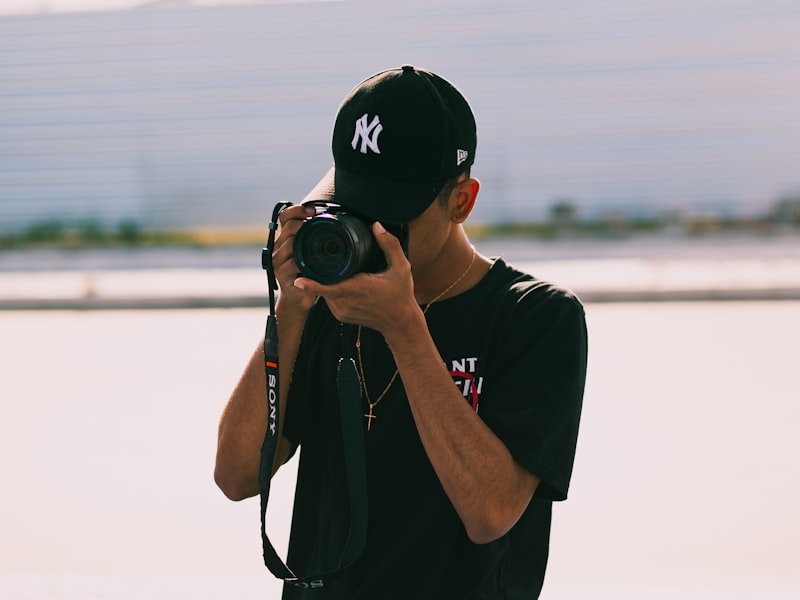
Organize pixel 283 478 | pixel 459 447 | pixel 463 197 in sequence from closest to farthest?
pixel 459 447, pixel 463 197, pixel 283 478

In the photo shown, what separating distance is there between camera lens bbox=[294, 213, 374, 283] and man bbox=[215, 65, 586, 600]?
0.02 meters

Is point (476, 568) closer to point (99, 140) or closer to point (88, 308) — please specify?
point (88, 308)

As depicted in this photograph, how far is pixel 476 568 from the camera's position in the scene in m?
1.55

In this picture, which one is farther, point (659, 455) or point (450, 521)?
point (659, 455)

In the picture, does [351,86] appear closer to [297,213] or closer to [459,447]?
[297,213]

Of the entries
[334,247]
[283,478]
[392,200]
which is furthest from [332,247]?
[283,478]

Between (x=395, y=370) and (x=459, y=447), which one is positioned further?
(x=395, y=370)

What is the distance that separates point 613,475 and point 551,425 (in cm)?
398

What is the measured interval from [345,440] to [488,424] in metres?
0.19

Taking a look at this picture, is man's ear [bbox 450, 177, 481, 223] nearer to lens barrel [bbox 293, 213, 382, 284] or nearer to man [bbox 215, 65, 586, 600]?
man [bbox 215, 65, 586, 600]

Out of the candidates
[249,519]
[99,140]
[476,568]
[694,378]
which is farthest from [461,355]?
[99,140]

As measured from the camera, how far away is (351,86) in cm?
2038

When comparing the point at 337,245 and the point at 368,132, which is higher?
the point at 368,132

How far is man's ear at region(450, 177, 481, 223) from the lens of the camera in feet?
5.24
